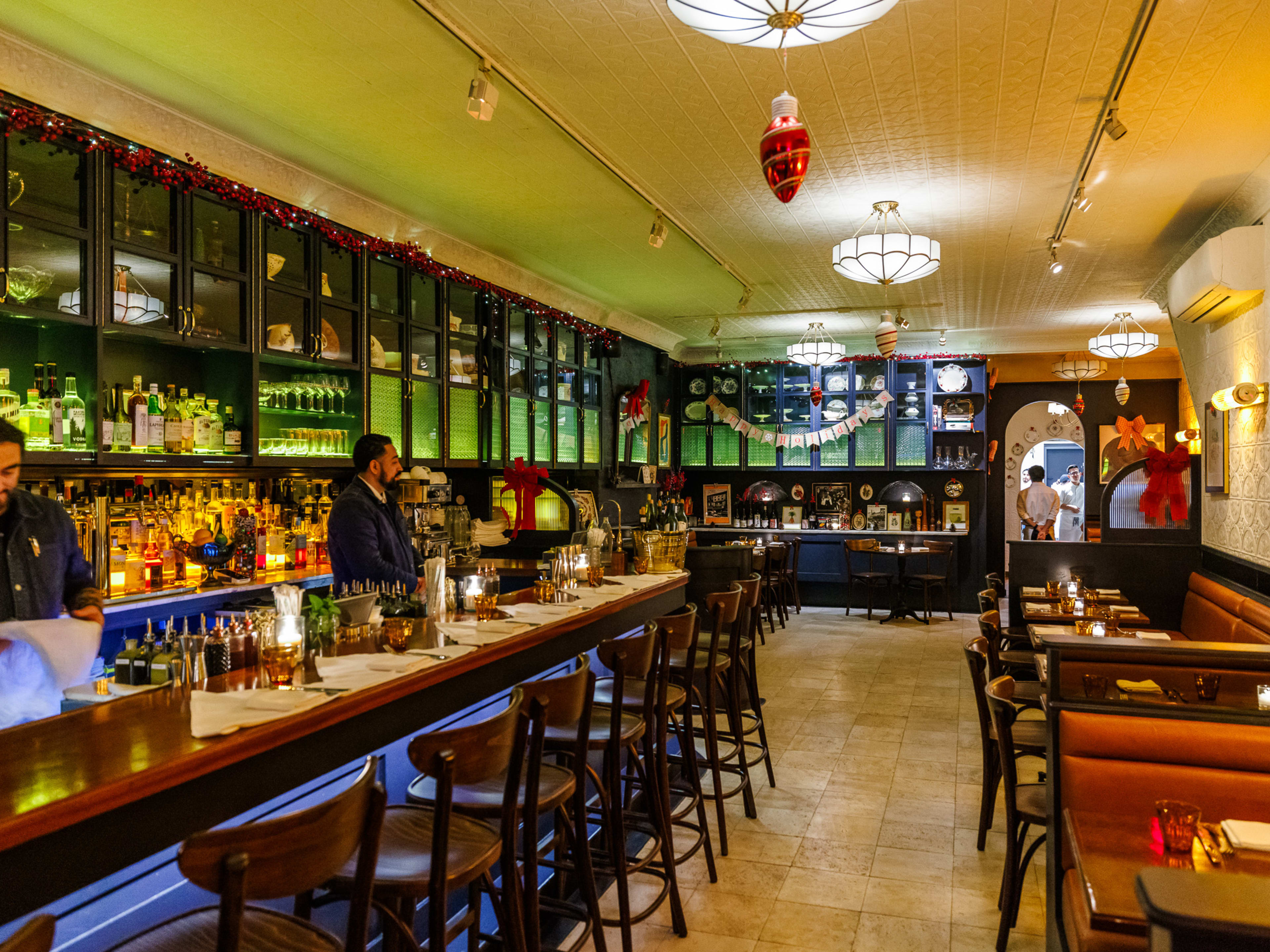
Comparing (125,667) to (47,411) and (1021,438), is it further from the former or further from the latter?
(1021,438)

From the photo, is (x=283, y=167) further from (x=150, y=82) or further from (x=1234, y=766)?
(x=1234, y=766)

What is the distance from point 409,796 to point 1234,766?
2399mm

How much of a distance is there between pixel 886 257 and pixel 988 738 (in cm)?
297

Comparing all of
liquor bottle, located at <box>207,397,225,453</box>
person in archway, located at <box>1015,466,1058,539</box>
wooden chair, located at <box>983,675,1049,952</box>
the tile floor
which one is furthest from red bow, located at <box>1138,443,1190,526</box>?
liquor bottle, located at <box>207,397,225,453</box>

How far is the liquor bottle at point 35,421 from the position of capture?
3.98m

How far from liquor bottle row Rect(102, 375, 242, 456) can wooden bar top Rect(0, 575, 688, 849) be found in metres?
2.53

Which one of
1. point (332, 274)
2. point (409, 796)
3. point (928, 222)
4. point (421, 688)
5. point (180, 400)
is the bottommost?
point (409, 796)

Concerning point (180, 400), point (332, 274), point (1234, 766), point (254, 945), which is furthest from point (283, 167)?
point (1234, 766)

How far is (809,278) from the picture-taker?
8070 mm

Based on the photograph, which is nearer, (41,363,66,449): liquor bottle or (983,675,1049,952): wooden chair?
(983,675,1049,952): wooden chair

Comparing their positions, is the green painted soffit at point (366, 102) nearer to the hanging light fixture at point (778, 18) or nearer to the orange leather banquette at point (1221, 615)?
the hanging light fixture at point (778, 18)

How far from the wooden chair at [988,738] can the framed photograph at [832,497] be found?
8052 millimetres

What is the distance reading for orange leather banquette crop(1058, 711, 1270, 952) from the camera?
257 centimetres

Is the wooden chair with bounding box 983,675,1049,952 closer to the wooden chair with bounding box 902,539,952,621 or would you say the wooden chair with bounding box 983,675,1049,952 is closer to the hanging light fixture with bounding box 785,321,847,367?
the hanging light fixture with bounding box 785,321,847,367
